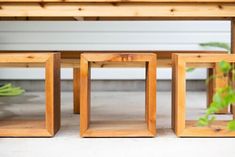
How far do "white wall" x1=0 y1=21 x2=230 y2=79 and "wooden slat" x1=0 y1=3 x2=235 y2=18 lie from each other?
2022 millimetres

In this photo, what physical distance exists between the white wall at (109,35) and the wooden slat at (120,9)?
2022mm

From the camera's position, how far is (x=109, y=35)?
3.65 m

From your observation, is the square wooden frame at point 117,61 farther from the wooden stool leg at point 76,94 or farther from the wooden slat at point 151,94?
the wooden stool leg at point 76,94

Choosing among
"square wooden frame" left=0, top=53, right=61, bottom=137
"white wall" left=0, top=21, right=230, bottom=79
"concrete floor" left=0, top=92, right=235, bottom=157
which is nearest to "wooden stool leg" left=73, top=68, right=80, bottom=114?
"concrete floor" left=0, top=92, right=235, bottom=157

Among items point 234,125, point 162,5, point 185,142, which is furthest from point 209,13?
point 234,125

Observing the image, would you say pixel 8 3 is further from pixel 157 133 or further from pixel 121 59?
pixel 157 133

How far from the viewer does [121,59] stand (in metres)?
1.57

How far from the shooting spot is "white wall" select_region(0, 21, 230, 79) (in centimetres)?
363

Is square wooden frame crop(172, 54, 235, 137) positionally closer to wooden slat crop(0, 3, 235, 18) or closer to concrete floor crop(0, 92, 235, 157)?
concrete floor crop(0, 92, 235, 157)

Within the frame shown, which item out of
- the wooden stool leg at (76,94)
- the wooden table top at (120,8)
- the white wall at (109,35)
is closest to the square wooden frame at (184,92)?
the wooden table top at (120,8)

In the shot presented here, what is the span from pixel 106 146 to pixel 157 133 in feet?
1.09

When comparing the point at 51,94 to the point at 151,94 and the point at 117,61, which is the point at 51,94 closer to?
the point at 117,61

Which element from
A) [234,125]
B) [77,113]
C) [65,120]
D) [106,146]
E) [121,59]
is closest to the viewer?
[234,125]

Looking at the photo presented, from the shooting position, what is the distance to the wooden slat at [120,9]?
1.59 m
